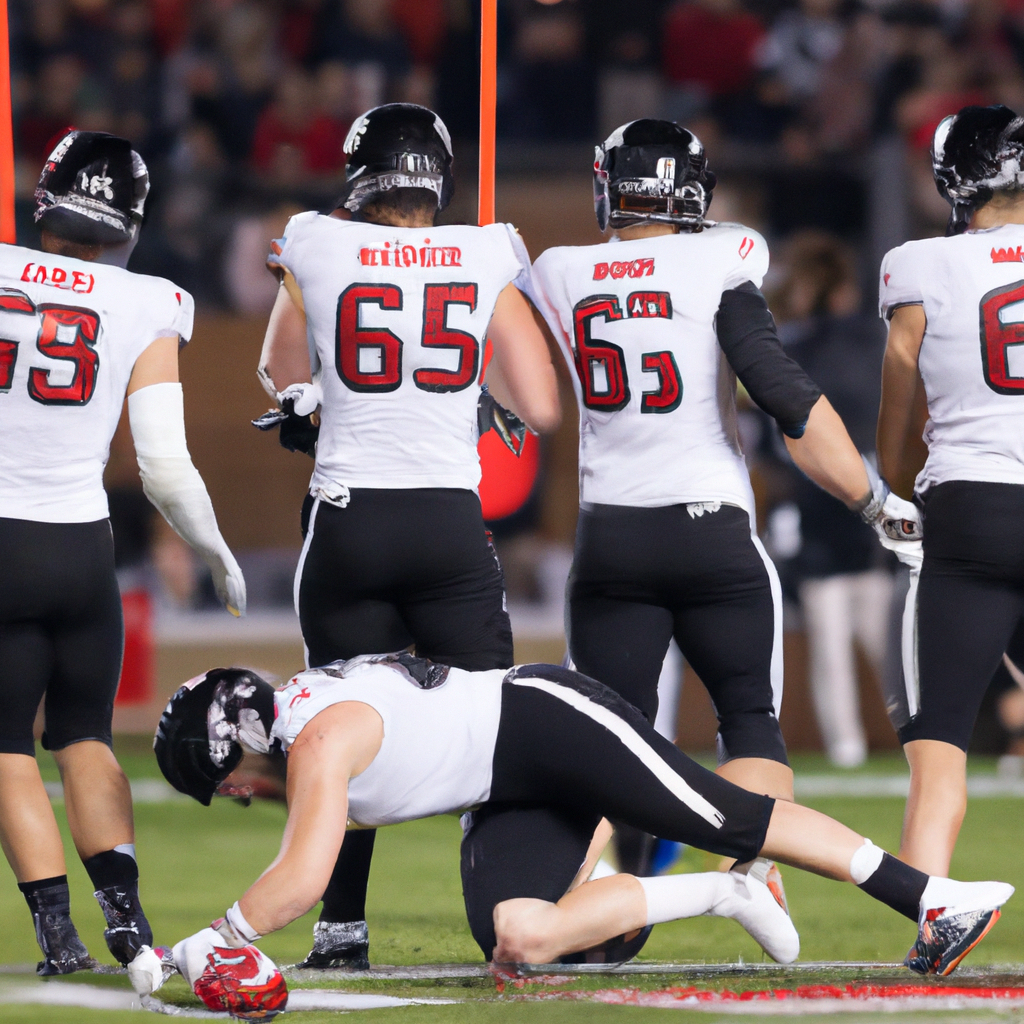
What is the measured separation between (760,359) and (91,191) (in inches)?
61.9

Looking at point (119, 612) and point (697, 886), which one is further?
point (119, 612)

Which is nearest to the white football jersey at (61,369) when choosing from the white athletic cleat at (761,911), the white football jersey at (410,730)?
the white football jersey at (410,730)

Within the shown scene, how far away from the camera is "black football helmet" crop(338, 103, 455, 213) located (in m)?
3.86

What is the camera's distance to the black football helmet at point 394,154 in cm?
386

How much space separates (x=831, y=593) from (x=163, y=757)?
446cm

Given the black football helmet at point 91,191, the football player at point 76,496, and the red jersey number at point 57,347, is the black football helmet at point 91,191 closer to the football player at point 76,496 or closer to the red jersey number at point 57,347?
the football player at point 76,496

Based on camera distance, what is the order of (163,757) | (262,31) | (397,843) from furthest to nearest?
(262,31) → (397,843) → (163,757)

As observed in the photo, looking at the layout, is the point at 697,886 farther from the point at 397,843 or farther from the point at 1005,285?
the point at 397,843

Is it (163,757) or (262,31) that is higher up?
(262,31)

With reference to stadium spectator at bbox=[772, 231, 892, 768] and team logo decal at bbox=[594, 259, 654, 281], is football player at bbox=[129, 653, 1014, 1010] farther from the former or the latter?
stadium spectator at bbox=[772, 231, 892, 768]

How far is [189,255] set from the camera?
330 inches

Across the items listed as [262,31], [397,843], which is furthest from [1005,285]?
[262,31]

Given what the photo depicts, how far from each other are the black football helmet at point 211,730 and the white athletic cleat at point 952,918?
1.38m

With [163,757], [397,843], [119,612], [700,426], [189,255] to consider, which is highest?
[189,255]
